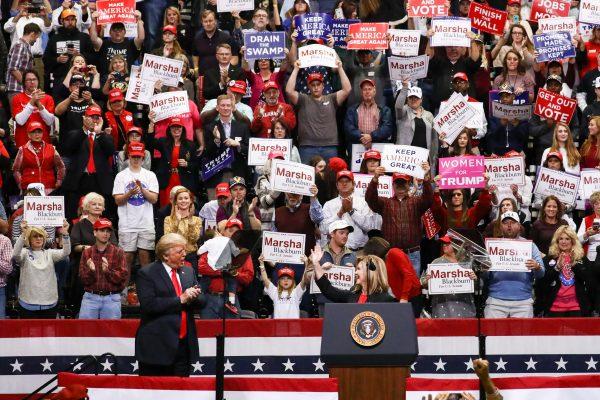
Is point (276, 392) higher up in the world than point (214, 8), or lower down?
lower down

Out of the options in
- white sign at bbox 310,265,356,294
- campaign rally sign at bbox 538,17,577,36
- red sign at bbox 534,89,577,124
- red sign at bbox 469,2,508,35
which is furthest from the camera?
red sign at bbox 469,2,508,35

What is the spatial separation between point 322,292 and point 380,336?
14.5 ft

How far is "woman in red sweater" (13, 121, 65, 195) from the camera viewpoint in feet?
62.1

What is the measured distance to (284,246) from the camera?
1702 cm

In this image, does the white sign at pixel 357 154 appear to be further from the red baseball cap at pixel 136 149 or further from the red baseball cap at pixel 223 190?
the red baseball cap at pixel 136 149

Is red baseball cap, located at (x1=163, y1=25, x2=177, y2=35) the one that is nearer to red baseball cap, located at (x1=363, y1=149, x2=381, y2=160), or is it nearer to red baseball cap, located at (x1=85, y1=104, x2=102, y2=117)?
red baseball cap, located at (x1=85, y1=104, x2=102, y2=117)

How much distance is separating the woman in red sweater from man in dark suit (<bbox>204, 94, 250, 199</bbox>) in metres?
1.83

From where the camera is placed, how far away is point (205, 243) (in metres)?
16.6

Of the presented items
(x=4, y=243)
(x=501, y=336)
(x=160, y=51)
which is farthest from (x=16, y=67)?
(x=501, y=336)

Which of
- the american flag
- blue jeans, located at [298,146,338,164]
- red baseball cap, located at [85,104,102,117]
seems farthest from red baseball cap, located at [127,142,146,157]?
the american flag

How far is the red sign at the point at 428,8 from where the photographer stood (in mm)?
21047

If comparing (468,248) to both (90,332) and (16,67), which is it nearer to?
(90,332)

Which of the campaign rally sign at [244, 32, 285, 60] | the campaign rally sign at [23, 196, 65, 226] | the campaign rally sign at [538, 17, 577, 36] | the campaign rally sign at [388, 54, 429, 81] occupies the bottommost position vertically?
the campaign rally sign at [23, 196, 65, 226]

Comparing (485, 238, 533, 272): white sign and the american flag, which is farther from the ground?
(485, 238, 533, 272): white sign
